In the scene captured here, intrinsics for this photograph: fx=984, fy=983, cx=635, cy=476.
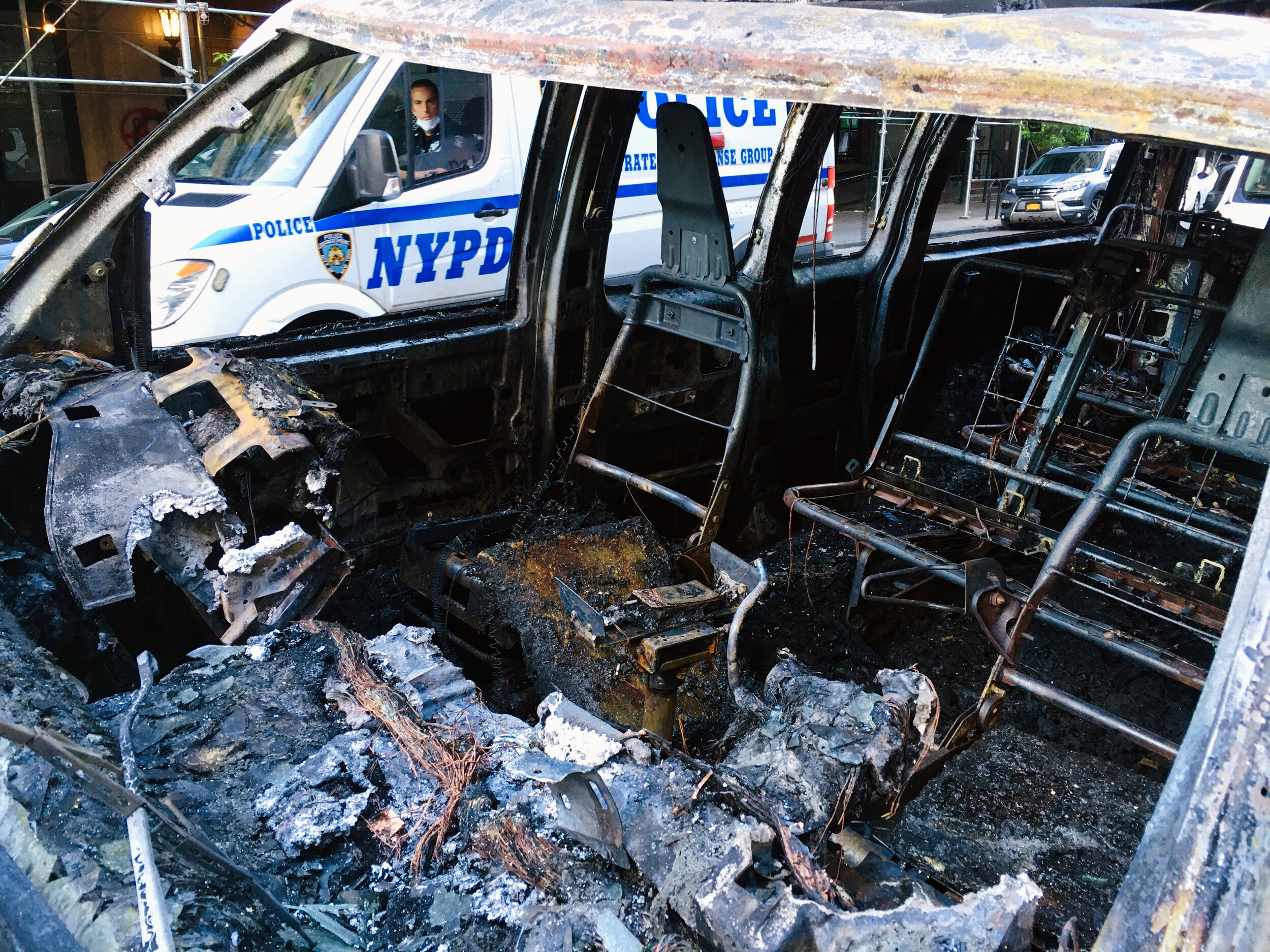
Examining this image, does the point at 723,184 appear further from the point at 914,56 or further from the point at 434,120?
the point at 914,56

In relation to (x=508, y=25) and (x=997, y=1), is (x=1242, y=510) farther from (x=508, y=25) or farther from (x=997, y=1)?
(x=508, y=25)

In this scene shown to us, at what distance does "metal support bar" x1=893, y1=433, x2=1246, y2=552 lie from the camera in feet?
9.39

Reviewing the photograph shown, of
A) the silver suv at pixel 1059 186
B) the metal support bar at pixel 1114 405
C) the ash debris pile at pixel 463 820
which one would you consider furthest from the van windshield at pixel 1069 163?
the ash debris pile at pixel 463 820

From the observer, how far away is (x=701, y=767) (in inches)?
62.8

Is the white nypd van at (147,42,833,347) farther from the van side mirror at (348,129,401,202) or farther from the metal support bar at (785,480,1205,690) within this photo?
the metal support bar at (785,480,1205,690)

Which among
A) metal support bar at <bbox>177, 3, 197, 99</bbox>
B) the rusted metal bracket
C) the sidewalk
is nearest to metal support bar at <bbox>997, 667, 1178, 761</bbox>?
the rusted metal bracket

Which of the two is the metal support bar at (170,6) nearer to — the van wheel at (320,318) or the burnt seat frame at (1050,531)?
the van wheel at (320,318)

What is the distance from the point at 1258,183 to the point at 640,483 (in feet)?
16.4

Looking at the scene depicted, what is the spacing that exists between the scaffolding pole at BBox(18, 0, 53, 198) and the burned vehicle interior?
26.0 ft

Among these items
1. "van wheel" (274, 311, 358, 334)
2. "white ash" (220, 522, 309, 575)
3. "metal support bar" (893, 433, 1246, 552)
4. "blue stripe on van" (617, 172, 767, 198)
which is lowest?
"van wheel" (274, 311, 358, 334)

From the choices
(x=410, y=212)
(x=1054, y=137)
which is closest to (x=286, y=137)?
(x=410, y=212)

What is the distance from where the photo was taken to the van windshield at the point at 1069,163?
14906mm

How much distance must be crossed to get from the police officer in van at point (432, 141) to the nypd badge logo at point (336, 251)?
0.58 m

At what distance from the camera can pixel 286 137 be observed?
5.37 metres
